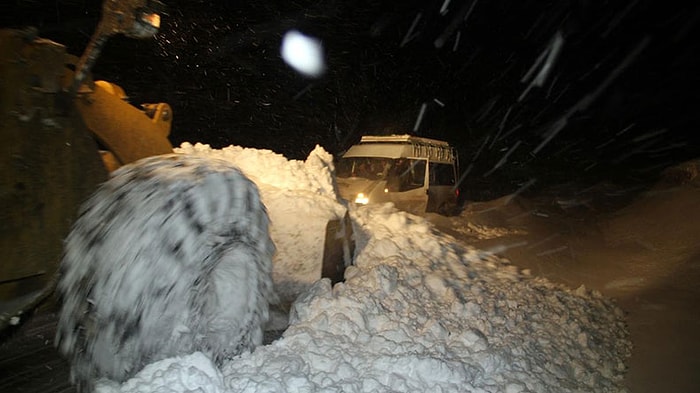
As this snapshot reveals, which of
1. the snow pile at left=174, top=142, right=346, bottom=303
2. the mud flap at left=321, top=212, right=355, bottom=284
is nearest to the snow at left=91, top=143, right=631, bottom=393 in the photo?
the snow pile at left=174, top=142, right=346, bottom=303

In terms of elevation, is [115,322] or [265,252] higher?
[265,252]

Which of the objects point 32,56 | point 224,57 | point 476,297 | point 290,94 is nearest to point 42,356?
point 32,56

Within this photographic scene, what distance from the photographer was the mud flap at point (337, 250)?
3.88 meters

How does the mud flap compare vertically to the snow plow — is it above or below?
below

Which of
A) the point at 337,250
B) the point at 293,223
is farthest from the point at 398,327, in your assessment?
the point at 293,223

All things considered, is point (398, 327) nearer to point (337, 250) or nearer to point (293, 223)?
point (337, 250)

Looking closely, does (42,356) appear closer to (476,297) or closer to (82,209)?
(82,209)

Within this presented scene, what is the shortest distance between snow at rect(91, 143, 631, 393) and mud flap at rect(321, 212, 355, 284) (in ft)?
0.36

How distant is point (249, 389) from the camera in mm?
2309

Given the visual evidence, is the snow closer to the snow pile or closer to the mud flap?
the snow pile

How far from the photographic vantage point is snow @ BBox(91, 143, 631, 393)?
2574 mm

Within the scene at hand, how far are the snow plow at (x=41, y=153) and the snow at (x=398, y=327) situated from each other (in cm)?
67

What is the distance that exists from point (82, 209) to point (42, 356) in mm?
960

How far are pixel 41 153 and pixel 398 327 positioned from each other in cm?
264
